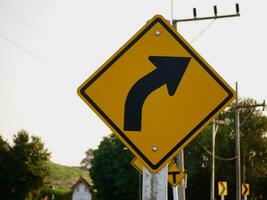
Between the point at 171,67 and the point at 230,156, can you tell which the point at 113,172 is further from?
the point at 171,67

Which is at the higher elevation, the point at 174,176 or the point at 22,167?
the point at 22,167

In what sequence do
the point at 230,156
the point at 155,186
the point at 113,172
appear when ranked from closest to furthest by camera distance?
the point at 155,186 → the point at 230,156 → the point at 113,172

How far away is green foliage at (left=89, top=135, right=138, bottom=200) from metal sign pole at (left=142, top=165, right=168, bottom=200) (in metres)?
48.3

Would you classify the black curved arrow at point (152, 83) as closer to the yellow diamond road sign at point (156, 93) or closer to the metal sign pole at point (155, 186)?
the yellow diamond road sign at point (156, 93)

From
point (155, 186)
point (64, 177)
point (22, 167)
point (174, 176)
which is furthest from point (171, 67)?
point (64, 177)

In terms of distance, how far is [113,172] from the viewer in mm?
53625

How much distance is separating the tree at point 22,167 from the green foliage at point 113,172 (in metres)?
11.8

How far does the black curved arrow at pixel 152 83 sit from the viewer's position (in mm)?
2949

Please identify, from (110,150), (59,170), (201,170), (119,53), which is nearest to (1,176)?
(110,150)

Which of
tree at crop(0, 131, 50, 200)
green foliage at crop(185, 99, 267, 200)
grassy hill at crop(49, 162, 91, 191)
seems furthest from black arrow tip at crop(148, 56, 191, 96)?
grassy hill at crop(49, 162, 91, 191)

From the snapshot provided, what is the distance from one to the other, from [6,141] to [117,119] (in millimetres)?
68720

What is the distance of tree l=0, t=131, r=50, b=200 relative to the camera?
63.2 meters

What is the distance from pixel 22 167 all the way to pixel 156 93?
6400 cm

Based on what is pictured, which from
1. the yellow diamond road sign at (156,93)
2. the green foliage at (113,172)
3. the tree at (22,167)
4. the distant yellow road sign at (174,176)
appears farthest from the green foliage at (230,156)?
the yellow diamond road sign at (156,93)
